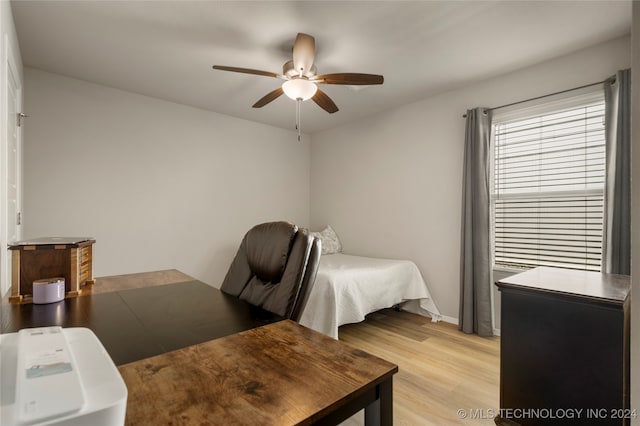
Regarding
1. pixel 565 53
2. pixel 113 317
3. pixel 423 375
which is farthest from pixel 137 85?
pixel 565 53

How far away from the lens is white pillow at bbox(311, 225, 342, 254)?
13.9 feet

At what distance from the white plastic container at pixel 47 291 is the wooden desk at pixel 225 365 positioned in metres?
0.05

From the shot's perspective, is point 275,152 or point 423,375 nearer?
point 423,375

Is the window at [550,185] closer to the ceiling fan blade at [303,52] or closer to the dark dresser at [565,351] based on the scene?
the dark dresser at [565,351]

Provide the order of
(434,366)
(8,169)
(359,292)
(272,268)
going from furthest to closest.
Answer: (359,292) → (434,366) → (8,169) → (272,268)

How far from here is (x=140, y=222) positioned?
11.1 feet

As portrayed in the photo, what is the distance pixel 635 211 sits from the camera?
61 cm

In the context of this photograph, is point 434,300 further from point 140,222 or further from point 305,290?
point 140,222

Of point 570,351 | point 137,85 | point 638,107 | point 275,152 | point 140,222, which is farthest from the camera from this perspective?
point 275,152

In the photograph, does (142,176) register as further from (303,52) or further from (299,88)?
(303,52)

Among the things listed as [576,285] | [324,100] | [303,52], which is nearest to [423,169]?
[324,100]

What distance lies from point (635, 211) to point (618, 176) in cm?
222

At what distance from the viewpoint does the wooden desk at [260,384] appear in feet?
1.85

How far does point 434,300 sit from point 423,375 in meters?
1.32
